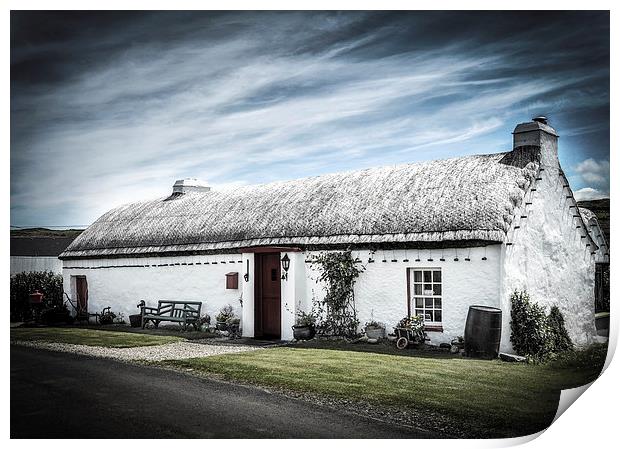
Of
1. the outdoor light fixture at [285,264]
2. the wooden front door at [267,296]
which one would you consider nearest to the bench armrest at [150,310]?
the wooden front door at [267,296]

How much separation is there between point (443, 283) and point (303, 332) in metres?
3.32

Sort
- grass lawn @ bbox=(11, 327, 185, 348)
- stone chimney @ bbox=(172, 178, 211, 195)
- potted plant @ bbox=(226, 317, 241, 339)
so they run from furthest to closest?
potted plant @ bbox=(226, 317, 241, 339) < stone chimney @ bbox=(172, 178, 211, 195) < grass lawn @ bbox=(11, 327, 185, 348)

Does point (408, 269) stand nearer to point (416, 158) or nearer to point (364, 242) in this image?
point (364, 242)

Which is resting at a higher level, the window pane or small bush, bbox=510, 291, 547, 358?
the window pane

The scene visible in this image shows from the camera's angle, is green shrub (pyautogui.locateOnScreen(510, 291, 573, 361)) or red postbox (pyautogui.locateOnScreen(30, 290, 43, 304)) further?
green shrub (pyautogui.locateOnScreen(510, 291, 573, 361))

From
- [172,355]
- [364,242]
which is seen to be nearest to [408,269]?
[364,242]

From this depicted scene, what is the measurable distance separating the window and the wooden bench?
18.1ft

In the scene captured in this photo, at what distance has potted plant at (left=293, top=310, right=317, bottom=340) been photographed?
1421 cm

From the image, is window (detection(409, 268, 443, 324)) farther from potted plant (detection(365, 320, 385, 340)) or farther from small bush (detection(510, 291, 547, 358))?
small bush (detection(510, 291, 547, 358))

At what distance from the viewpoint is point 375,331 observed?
1334cm

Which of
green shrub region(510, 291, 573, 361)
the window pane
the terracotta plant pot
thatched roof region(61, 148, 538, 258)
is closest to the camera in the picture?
green shrub region(510, 291, 573, 361)

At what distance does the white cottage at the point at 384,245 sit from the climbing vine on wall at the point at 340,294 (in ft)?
0.62

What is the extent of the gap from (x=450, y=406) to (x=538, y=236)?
5243 mm

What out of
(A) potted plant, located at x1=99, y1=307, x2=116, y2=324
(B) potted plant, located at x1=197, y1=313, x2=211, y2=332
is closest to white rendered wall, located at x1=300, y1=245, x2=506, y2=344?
(B) potted plant, located at x1=197, y1=313, x2=211, y2=332
